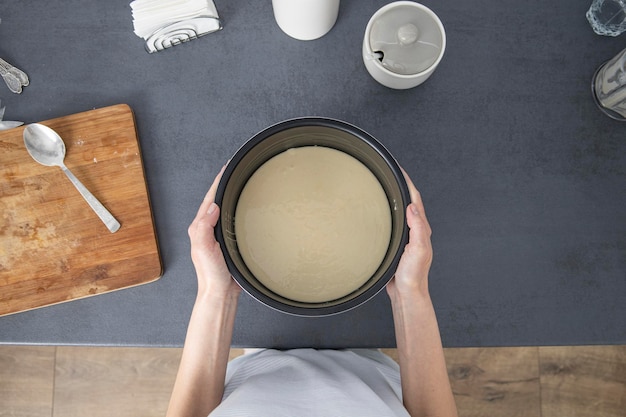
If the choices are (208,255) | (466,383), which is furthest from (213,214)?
(466,383)

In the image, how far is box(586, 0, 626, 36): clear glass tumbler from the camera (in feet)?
2.37

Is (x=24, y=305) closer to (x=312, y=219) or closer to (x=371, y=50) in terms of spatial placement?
(x=312, y=219)

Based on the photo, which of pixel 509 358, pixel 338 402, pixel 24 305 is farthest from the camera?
pixel 509 358

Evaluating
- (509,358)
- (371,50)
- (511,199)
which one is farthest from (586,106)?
(509,358)

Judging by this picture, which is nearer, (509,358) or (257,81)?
(257,81)

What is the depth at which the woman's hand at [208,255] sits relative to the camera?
62cm

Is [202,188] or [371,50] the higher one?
[371,50]

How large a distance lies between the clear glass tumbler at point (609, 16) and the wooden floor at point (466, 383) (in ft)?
2.96

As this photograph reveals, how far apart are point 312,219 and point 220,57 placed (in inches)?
12.0

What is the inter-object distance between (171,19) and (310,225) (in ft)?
1.20

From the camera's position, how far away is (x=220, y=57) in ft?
2.40

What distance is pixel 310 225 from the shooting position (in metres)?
0.61

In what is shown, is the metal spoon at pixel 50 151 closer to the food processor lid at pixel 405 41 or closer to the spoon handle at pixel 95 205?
the spoon handle at pixel 95 205

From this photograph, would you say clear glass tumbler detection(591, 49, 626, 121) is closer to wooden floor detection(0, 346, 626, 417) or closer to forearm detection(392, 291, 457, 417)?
forearm detection(392, 291, 457, 417)
